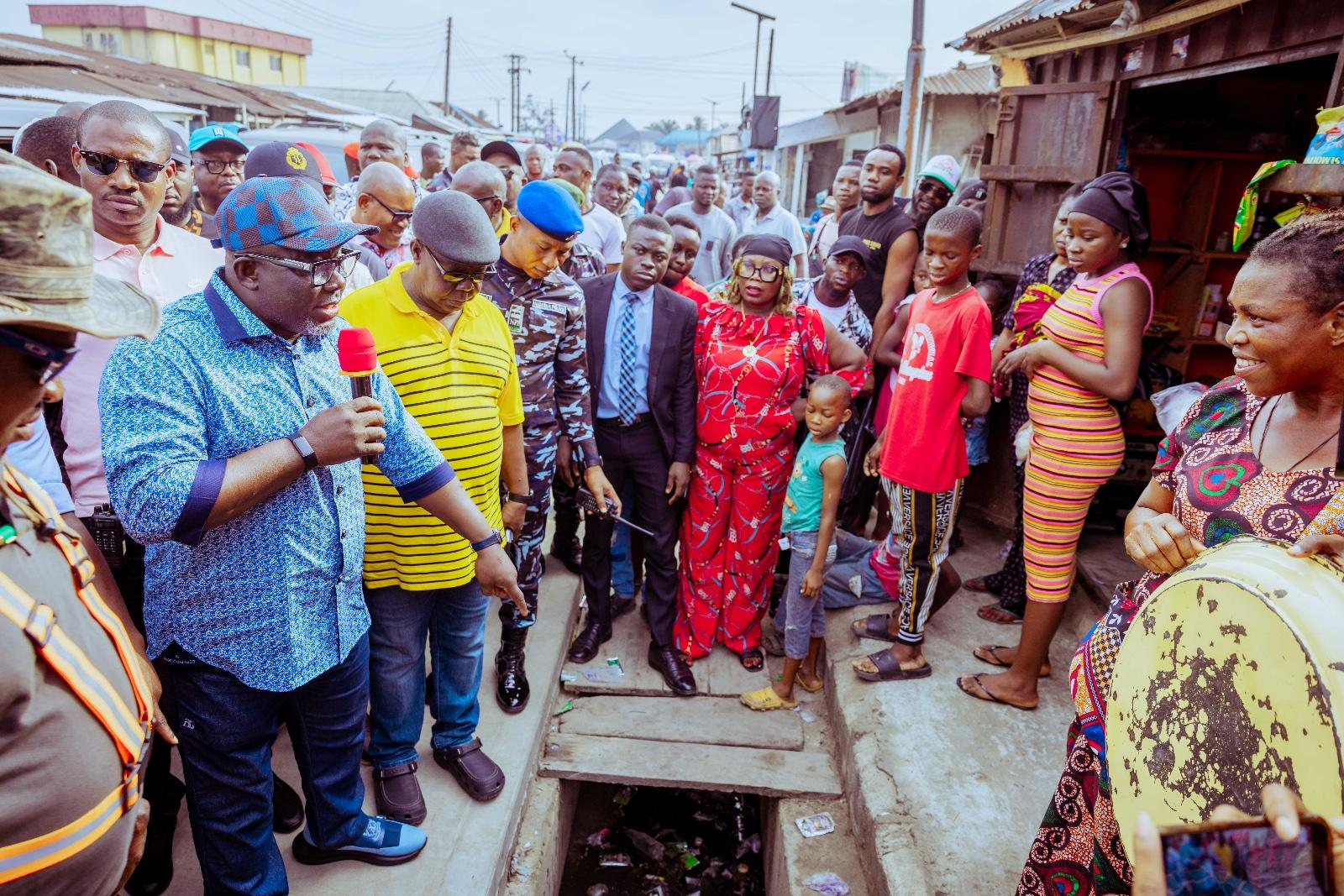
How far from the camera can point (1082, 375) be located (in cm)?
311

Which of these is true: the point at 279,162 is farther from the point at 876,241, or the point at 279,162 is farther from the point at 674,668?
the point at 876,241

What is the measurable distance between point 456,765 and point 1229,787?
2.56m

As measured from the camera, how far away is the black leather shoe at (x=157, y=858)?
2.50 metres

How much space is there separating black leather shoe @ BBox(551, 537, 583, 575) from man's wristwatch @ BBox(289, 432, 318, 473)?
3.14m

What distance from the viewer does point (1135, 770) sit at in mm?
1670

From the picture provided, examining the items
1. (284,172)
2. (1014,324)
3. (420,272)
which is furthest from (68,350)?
(1014,324)

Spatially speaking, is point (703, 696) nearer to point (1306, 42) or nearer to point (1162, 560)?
point (1162, 560)

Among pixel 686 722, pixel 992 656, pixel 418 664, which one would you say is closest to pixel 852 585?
pixel 992 656

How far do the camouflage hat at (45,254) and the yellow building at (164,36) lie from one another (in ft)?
136

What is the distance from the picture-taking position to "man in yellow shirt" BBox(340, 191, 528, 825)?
8.33 ft

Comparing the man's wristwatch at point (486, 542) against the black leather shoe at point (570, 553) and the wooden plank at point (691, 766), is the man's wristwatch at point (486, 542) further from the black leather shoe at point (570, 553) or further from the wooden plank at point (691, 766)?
the black leather shoe at point (570, 553)

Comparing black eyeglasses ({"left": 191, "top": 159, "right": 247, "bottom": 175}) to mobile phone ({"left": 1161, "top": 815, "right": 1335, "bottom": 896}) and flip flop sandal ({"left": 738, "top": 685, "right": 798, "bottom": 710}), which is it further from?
mobile phone ({"left": 1161, "top": 815, "right": 1335, "bottom": 896})

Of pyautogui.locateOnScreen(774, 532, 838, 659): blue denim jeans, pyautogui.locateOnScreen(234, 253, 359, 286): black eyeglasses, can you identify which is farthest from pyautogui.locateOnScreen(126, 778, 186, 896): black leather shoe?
pyautogui.locateOnScreen(774, 532, 838, 659): blue denim jeans

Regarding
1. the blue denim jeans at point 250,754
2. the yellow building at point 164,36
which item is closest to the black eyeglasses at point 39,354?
the blue denim jeans at point 250,754
